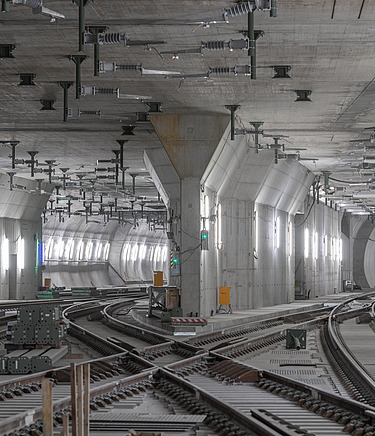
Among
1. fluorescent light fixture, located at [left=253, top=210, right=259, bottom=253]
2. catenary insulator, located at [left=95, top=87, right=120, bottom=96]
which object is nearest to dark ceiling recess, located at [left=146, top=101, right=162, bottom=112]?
catenary insulator, located at [left=95, top=87, right=120, bottom=96]

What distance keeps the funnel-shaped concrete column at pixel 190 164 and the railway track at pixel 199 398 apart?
8602 millimetres

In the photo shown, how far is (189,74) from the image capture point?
67.8ft

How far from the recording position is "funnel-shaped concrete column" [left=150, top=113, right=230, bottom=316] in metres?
26.6

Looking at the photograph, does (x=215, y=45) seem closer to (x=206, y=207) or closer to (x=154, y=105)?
(x=154, y=105)

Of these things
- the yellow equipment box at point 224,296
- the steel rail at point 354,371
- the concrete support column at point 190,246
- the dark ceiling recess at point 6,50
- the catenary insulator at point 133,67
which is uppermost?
the dark ceiling recess at point 6,50

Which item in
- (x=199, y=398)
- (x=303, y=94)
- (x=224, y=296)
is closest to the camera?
(x=199, y=398)

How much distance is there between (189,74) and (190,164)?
254 inches

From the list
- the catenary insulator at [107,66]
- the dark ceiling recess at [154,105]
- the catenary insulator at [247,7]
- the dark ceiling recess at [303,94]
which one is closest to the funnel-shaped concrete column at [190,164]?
the dark ceiling recess at [154,105]

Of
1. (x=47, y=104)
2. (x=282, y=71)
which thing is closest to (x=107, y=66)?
(x=282, y=71)

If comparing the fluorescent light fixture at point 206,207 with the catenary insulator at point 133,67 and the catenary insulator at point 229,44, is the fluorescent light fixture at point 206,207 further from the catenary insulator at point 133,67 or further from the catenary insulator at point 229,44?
the catenary insulator at point 229,44

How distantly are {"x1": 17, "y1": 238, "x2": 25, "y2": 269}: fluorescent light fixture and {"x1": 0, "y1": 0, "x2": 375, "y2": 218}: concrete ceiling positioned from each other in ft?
38.1

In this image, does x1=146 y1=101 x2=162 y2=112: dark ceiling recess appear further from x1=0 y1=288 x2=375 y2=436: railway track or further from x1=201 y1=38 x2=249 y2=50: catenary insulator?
x1=0 y1=288 x2=375 y2=436: railway track

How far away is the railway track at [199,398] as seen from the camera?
9.15 metres

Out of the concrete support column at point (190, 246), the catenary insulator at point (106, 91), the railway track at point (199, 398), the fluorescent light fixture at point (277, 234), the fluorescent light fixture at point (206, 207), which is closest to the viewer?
the railway track at point (199, 398)
